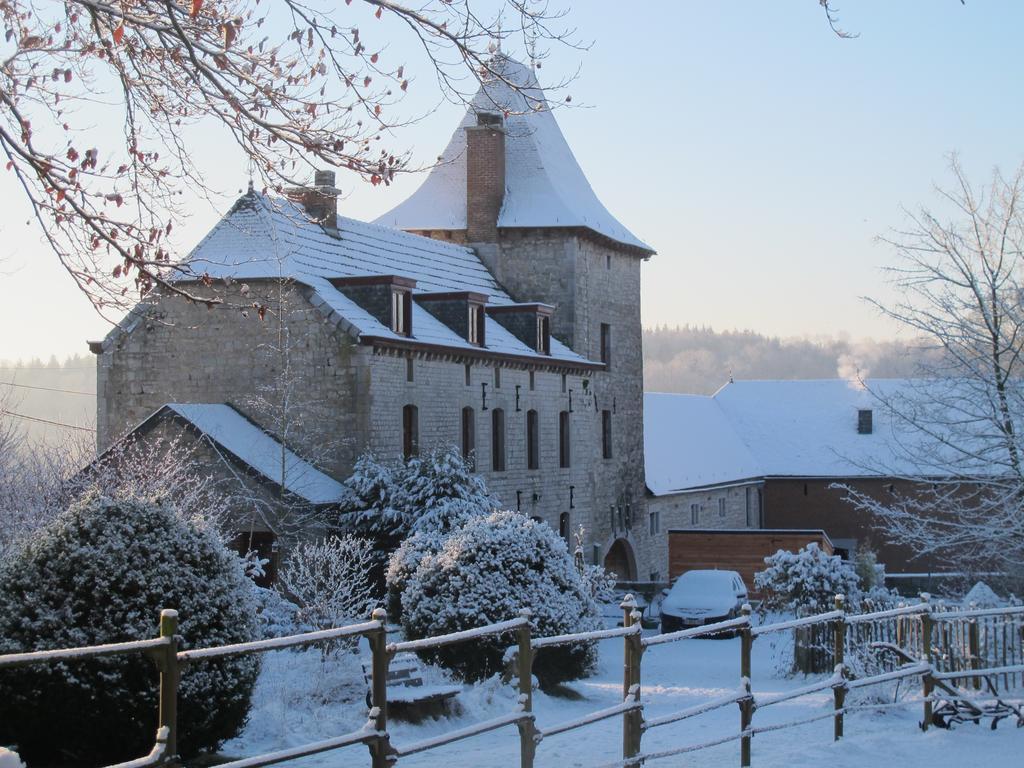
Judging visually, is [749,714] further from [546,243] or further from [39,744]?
[546,243]

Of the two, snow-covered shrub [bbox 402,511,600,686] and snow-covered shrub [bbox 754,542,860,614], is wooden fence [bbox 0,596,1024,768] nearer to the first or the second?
snow-covered shrub [bbox 402,511,600,686]

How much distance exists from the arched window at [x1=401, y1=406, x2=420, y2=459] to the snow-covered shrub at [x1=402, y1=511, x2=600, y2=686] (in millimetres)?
7814

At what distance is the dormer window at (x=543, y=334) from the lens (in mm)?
32844

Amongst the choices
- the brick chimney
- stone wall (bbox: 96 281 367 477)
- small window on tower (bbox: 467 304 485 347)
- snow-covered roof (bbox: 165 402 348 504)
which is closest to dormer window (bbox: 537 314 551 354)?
small window on tower (bbox: 467 304 485 347)

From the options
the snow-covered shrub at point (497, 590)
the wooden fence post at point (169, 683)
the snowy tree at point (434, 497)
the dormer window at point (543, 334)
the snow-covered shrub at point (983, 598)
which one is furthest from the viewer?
the dormer window at point (543, 334)

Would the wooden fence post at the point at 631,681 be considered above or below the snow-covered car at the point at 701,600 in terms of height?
above

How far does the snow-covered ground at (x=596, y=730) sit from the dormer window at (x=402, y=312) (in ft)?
30.9

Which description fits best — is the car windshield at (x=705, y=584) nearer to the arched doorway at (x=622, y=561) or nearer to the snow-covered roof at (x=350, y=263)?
the snow-covered roof at (x=350, y=263)

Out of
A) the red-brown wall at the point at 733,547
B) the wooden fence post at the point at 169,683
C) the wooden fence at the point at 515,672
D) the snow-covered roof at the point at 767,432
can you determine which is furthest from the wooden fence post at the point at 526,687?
the snow-covered roof at the point at 767,432

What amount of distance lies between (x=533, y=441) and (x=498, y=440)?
1880mm

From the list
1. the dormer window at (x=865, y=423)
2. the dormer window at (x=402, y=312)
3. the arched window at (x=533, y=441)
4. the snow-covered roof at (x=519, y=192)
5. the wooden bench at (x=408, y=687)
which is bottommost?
the wooden bench at (x=408, y=687)

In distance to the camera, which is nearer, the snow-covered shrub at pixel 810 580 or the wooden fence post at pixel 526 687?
the wooden fence post at pixel 526 687

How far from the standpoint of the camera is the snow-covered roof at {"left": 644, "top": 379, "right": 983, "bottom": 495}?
45.7 m

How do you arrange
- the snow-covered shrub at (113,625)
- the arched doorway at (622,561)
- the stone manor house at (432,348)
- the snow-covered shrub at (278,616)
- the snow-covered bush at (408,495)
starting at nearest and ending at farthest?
the snow-covered shrub at (113,625)
the snow-covered shrub at (278,616)
the snow-covered bush at (408,495)
the stone manor house at (432,348)
the arched doorway at (622,561)
